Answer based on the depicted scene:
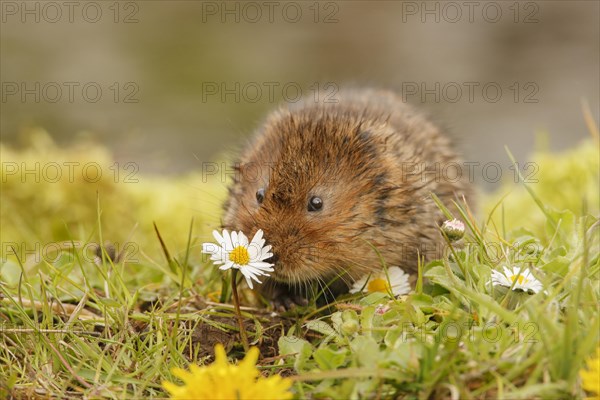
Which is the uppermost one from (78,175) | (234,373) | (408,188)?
(408,188)

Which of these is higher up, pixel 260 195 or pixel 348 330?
pixel 260 195

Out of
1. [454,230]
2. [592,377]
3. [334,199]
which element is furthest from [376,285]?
[592,377]

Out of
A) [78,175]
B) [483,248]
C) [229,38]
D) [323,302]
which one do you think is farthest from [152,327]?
[229,38]

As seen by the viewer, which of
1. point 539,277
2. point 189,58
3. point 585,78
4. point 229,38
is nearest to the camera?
point 539,277

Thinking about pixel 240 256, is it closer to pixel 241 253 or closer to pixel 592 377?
pixel 241 253

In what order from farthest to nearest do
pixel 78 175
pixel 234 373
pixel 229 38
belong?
pixel 229 38 < pixel 78 175 < pixel 234 373

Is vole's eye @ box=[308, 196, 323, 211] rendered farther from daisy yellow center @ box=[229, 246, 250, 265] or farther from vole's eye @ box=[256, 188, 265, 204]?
daisy yellow center @ box=[229, 246, 250, 265]

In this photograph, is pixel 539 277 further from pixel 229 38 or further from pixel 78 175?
pixel 229 38

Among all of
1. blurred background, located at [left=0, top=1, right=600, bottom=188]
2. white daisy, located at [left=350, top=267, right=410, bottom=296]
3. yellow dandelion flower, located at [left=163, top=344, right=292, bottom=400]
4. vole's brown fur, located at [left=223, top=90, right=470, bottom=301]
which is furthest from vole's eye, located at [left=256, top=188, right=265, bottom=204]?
blurred background, located at [left=0, top=1, right=600, bottom=188]
